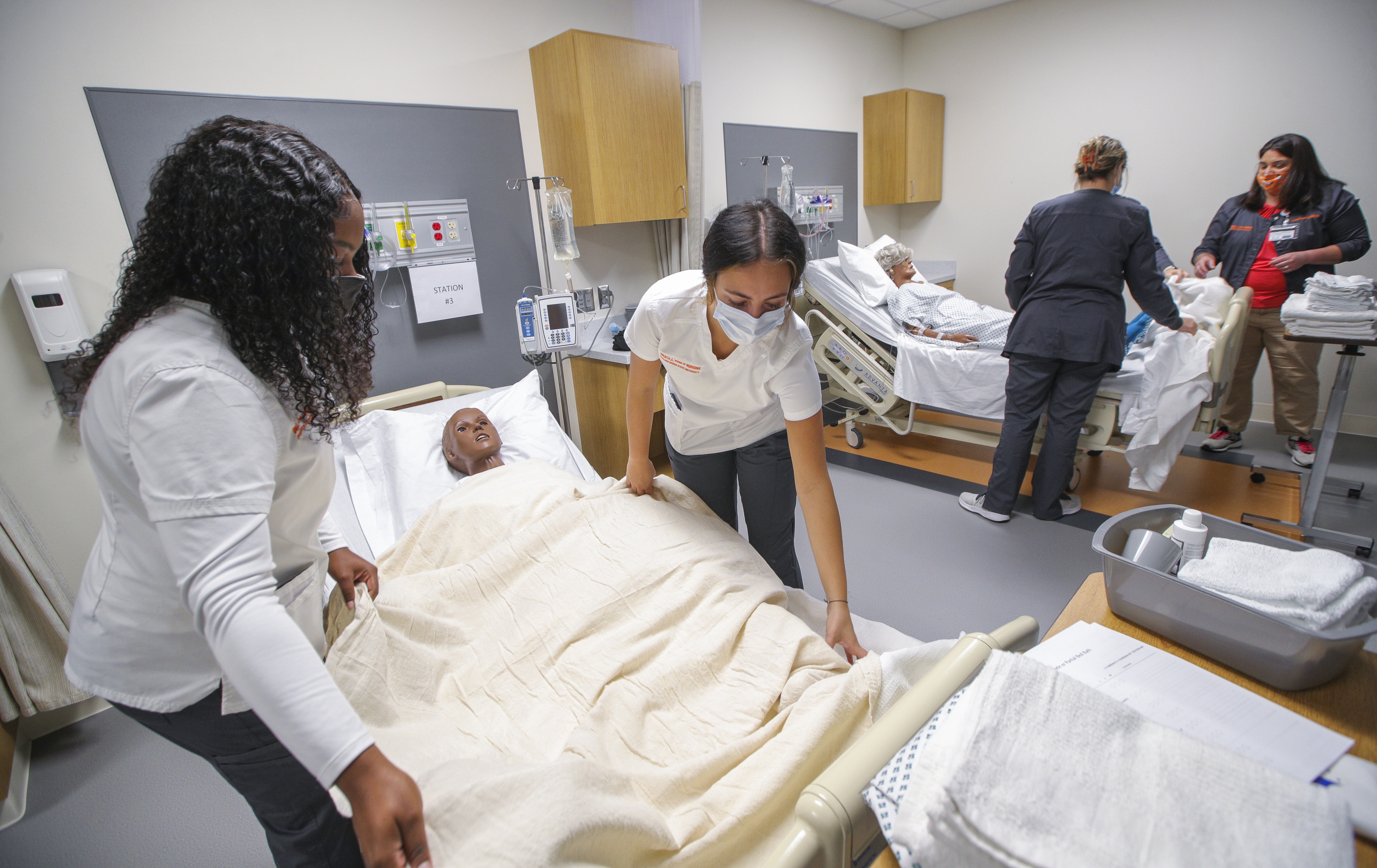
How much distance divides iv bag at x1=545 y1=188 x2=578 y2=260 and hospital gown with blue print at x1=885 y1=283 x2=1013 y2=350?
1.84 metres

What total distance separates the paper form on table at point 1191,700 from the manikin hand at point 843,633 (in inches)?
17.3

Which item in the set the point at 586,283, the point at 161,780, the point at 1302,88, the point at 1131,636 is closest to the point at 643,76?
the point at 586,283

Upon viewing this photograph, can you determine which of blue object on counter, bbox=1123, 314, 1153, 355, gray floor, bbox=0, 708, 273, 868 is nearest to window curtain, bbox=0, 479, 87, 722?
gray floor, bbox=0, 708, 273, 868

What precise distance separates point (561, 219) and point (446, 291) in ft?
2.10

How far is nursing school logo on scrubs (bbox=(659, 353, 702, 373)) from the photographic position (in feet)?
5.39

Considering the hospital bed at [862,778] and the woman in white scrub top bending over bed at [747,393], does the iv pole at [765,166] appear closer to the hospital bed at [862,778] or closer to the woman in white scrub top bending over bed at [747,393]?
the woman in white scrub top bending over bed at [747,393]

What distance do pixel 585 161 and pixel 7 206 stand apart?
201 centimetres

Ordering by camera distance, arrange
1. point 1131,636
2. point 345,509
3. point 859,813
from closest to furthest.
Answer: point 859,813, point 1131,636, point 345,509

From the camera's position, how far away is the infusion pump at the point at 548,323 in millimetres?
2848

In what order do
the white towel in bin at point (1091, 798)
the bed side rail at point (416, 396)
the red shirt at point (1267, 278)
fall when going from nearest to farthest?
the white towel in bin at point (1091, 798) < the bed side rail at point (416, 396) < the red shirt at point (1267, 278)

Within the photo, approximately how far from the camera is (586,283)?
3.53 m

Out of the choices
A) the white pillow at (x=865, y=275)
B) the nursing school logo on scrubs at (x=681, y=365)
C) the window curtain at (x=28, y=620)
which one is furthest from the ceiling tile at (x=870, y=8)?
the window curtain at (x=28, y=620)

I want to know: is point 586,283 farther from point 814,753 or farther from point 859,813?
point 859,813

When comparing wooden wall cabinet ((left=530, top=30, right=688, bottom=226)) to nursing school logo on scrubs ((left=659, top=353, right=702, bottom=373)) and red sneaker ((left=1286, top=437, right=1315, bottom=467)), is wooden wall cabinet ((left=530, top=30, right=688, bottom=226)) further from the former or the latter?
red sneaker ((left=1286, top=437, right=1315, bottom=467))
